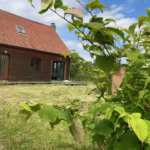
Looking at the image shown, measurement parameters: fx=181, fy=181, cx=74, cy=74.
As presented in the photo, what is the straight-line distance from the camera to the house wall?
12.9 meters

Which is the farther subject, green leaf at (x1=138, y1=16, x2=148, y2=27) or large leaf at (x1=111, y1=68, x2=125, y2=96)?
green leaf at (x1=138, y1=16, x2=148, y2=27)

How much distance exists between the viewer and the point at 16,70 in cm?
1327

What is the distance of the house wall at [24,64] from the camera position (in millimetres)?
12930

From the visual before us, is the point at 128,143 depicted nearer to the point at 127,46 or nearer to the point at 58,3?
the point at 127,46

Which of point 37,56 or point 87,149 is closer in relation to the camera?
point 87,149

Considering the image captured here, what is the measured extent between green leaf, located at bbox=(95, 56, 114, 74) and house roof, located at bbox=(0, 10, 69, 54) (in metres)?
12.3

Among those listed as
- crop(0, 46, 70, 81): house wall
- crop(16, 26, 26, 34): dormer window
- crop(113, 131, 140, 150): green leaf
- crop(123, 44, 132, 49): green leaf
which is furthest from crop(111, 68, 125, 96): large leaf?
crop(16, 26, 26, 34): dormer window

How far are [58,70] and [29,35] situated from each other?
4.77m

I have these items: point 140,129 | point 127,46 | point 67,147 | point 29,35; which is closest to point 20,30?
point 29,35

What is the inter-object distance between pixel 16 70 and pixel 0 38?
249 cm

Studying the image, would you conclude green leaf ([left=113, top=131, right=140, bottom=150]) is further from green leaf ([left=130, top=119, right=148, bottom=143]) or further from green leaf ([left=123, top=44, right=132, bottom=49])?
green leaf ([left=123, top=44, right=132, bottom=49])

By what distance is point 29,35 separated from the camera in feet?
50.4

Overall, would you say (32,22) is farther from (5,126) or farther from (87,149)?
(87,149)

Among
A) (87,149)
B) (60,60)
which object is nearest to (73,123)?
(87,149)
